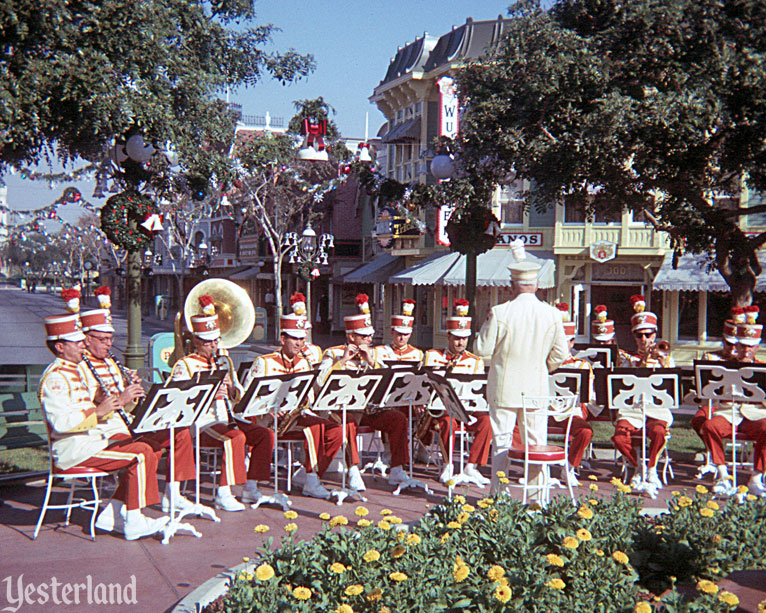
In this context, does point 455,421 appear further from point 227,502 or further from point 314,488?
point 227,502

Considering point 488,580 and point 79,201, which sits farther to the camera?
point 79,201

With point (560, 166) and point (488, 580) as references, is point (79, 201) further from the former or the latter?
point (488, 580)

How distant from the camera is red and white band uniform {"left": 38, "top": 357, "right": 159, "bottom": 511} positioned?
236 inches

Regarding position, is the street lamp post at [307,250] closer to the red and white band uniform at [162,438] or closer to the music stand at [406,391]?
the music stand at [406,391]

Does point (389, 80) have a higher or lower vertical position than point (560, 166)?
higher

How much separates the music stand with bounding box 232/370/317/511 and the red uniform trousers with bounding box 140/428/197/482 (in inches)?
18.6

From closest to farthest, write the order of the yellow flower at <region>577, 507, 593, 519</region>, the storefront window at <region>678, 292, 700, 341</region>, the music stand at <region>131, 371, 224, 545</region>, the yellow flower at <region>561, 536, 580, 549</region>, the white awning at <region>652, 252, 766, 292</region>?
the yellow flower at <region>561, 536, 580, 549</region>, the yellow flower at <region>577, 507, 593, 519</region>, the music stand at <region>131, 371, 224, 545</region>, the white awning at <region>652, 252, 766, 292</region>, the storefront window at <region>678, 292, 700, 341</region>

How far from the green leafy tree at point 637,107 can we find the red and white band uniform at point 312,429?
4.87 metres

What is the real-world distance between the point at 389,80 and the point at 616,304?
47.4 feet

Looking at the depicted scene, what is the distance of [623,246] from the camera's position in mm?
24766

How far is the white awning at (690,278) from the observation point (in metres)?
22.5

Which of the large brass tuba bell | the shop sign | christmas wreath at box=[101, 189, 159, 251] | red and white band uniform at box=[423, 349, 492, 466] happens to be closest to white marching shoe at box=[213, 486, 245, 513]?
the large brass tuba bell

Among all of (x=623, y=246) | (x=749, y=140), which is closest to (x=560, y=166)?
(x=749, y=140)

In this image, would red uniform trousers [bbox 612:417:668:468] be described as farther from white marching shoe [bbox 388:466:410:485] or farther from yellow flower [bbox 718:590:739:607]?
yellow flower [bbox 718:590:739:607]
